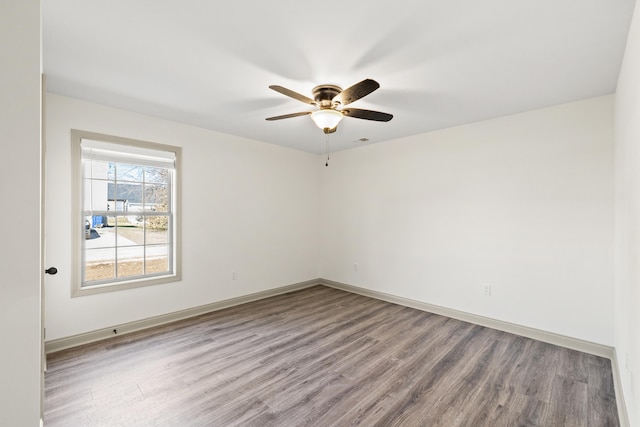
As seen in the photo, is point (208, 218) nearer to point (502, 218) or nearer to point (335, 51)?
point (335, 51)

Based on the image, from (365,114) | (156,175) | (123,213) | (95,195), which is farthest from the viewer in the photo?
(156,175)

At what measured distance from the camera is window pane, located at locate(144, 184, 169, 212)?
368cm

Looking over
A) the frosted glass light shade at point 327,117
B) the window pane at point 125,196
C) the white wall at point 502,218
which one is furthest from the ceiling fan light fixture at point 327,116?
the window pane at point 125,196

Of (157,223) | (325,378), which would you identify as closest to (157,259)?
(157,223)

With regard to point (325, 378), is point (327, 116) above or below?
above

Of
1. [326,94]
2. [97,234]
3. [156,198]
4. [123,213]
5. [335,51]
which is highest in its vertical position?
[335,51]

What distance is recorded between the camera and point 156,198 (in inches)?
148

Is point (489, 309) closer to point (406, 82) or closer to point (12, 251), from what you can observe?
point (406, 82)

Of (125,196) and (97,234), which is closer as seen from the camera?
(97,234)

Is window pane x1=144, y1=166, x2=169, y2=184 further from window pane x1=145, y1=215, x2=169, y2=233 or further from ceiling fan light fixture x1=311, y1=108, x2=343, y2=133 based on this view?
ceiling fan light fixture x1=311, y1=108, x2=343, y2=133

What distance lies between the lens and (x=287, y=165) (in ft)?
16.9

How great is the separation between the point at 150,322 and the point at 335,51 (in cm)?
361

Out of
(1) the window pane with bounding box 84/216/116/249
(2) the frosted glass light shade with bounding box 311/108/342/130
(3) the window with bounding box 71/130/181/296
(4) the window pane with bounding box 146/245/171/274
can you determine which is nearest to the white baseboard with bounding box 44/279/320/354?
(3) the window with bounding box 71/130/181/296

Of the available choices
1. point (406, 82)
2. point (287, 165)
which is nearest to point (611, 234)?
point (406, 82)
